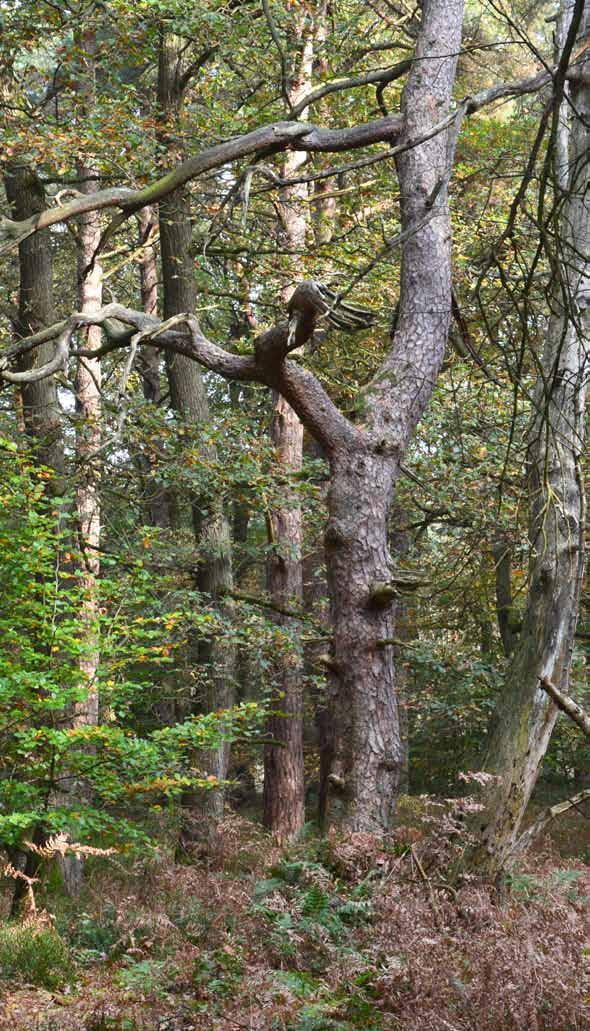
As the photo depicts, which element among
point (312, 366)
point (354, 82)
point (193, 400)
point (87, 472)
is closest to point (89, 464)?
point (87, 472)

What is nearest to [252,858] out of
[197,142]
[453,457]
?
[453,457]

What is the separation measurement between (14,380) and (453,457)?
20.6ft

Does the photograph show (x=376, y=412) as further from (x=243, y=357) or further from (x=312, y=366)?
(x=312, y=366)

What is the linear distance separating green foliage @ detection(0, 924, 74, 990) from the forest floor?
0.01 m

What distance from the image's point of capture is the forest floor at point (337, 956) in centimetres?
423

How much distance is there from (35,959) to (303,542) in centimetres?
953

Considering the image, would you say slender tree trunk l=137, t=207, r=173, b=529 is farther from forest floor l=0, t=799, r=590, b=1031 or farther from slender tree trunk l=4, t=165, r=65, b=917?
forest floor l=0, t=799, r=590, b=1031

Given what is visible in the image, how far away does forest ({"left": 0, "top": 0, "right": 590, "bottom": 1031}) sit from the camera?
4.77 metres

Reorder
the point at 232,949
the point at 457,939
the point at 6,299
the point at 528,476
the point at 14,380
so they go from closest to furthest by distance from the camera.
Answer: the point at 457,939
the point at 232,949
the point at 528,476
the point at 14,380
the point at 6,299

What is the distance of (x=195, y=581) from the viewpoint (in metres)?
12.4

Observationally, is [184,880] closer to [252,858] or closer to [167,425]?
[252,858]

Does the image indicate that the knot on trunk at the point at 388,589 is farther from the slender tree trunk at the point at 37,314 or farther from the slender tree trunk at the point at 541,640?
the slender tree trunk at the point at 37,314

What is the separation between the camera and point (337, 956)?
495 cm

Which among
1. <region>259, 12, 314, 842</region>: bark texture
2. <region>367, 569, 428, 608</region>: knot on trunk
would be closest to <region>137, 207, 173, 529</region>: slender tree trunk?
<region>259, 12, 314, 842</region>: bark texture
